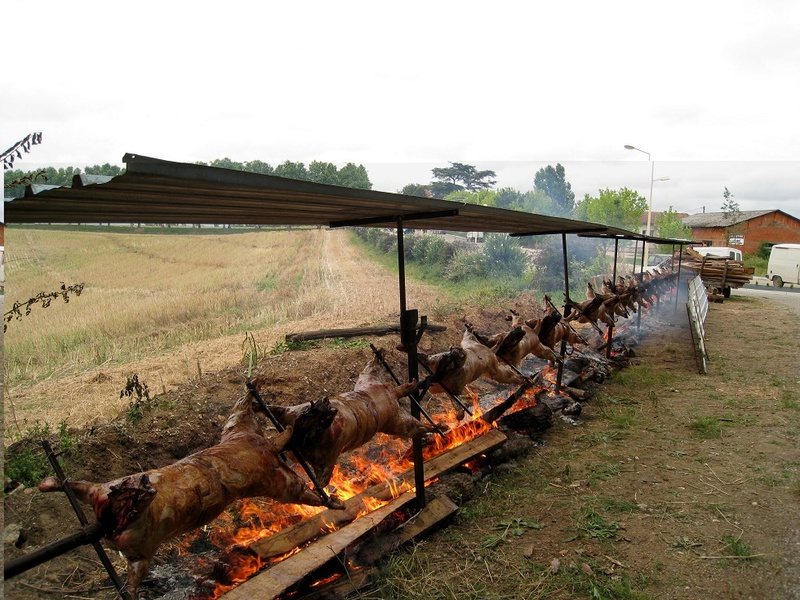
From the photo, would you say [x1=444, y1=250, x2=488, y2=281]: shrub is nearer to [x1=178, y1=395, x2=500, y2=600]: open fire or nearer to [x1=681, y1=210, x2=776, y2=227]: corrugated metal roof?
[x1=178, y1=395, x2=500, y2=600]: open fire

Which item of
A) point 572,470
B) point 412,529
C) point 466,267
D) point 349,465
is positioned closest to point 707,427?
point 572,470

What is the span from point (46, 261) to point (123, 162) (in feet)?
82.1

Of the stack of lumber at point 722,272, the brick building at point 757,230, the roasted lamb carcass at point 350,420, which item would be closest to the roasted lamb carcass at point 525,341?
the roasted lamb carcass at point 350,420

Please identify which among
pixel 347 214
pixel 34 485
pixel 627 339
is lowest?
pixel 627 339

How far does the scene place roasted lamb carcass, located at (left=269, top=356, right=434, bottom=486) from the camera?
279cm

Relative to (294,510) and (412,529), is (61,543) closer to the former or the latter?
(294,510)

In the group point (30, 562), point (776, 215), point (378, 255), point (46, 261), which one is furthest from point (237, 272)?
point (776, 215)

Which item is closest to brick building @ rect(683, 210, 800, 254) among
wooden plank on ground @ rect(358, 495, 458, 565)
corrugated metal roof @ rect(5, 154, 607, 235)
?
wooden plank on ground @ rect(358, 495, 458, 565)

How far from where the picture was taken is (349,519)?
361 cm

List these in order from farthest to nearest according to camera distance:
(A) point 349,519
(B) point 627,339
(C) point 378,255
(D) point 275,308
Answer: (C) point 378,255
(D) point 275,308
(B) point 627,339
(A) point 349,519

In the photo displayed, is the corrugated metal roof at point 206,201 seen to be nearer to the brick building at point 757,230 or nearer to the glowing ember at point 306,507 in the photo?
the glowing ember at point 306,507

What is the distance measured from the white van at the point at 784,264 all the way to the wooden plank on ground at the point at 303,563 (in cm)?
3202

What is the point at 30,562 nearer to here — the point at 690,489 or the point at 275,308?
the point at 690,489

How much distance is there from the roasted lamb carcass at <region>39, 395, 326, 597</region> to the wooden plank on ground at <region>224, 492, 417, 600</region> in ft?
1.81
